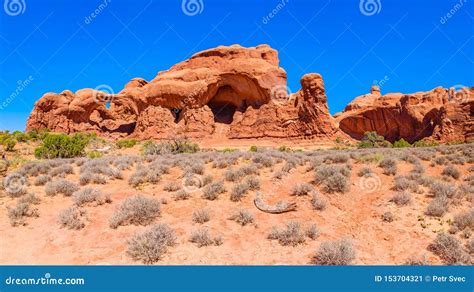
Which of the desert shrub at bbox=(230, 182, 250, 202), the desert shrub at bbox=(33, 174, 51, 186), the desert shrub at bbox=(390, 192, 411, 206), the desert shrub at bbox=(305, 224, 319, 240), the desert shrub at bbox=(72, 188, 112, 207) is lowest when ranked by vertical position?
the desert shrub at bbox=(305, 224, 319, 240)

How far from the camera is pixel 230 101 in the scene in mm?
44344

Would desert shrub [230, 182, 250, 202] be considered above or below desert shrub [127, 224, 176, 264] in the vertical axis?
above

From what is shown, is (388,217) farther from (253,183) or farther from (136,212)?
(136,212)

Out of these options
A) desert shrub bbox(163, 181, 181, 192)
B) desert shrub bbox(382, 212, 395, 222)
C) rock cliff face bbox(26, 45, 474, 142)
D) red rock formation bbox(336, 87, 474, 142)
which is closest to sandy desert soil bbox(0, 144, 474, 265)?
desert shrub bbox(382, 212, 395, 222)

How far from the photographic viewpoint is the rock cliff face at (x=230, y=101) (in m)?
39.7

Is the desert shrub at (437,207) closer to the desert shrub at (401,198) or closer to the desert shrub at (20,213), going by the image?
the desert shrub at (401,198)

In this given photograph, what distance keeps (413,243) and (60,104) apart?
180 feet

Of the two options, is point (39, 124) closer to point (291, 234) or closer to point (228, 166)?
point (228, 166)

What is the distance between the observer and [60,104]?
49.9 metres

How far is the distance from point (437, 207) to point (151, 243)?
6.36m

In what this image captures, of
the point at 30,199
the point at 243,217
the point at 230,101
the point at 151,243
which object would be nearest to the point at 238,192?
the point at 243,217

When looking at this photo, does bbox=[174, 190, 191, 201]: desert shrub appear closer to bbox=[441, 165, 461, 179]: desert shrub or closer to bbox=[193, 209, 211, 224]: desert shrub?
bbox=[193, 209, 211, 224]: desert shrub

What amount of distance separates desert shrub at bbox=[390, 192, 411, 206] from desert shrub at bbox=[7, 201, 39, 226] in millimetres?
8700

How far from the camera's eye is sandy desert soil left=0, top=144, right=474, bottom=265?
218 inches
